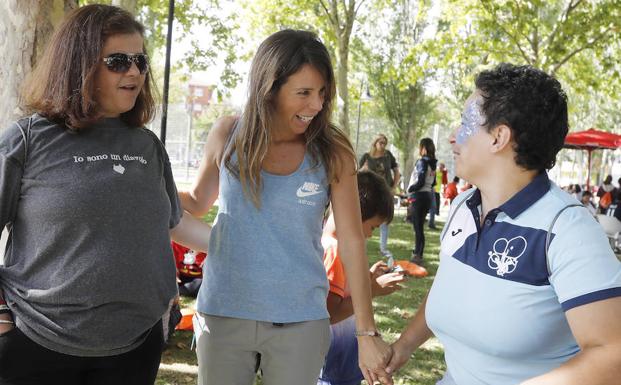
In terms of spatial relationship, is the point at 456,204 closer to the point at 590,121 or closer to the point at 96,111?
the point at 96,111

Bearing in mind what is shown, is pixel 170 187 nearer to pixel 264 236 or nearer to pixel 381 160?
pixel 264 236

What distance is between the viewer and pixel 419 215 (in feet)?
33.2

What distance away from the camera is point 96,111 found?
6.70ft

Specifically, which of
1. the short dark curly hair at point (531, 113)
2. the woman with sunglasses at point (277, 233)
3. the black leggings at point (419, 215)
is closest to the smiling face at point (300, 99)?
the woman with sunglasses at point (277, 233)

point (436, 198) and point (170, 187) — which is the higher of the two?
point (170, 187)

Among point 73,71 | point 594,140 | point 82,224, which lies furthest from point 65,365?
point 594,140

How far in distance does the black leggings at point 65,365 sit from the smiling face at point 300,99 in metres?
0.89

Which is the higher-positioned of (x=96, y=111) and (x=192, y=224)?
(x=96, y=111)

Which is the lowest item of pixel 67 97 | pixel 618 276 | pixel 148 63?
pixel 618 276

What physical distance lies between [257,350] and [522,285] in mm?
986

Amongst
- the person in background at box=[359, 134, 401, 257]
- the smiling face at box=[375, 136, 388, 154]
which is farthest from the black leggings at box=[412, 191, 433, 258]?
the smiling face at box=[375, 136, 388, 154]

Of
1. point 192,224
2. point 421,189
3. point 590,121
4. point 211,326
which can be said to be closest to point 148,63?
point 192,224

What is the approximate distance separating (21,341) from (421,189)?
8.76 meters

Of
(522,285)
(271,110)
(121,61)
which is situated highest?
(121,61)
